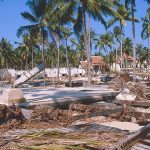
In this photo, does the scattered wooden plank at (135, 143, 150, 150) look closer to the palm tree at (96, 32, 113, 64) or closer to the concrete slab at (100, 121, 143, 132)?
the concrete slab at (100, 121, 143, 132)

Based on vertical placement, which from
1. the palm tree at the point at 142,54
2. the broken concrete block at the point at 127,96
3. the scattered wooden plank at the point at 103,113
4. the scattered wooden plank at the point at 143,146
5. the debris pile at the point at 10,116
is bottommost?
the scattered wooden plank at the point at 143,146

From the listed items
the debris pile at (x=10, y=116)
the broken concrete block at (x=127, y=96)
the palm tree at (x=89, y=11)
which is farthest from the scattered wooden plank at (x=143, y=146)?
the palm tree at (x=89, y=11)

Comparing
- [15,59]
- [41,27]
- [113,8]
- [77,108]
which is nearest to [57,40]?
[41,27]

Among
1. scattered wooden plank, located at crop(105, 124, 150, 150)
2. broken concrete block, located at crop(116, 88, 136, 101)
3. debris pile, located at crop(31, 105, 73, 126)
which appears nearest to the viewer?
scattered wooden plank, located at crop(105, 124, 150, 150)

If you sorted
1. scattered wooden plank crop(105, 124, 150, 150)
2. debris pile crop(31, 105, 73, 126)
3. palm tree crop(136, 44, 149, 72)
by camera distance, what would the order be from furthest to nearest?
palm tree crop(136, 44, 149, 72)
debris pile crop(31, 105, 73, 126)
scattered wooden plank crop(105, 124, 150, 150)

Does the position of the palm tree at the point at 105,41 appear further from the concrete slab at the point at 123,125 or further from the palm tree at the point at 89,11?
the concrete slab at the point at 123,125

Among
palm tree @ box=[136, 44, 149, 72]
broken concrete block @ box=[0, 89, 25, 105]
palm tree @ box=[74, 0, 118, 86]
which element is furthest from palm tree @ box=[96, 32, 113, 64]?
broken concrete block @ box=[0, 89, 25, 105]

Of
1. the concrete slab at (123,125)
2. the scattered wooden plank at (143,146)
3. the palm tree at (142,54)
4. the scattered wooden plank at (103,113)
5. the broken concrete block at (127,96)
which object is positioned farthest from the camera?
the palm tree at (142,54)

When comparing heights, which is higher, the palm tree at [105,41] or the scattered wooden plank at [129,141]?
the palm tree at [105,41]

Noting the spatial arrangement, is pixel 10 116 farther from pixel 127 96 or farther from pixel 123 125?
pixel 127 96

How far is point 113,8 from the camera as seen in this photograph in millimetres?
34969

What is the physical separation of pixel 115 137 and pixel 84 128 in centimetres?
142

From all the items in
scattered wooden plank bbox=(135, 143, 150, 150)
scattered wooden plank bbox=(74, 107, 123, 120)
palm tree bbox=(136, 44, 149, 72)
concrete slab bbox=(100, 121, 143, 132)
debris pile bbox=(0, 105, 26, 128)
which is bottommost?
Answer: concrete slab bbox=(100, 121, 143, 132)

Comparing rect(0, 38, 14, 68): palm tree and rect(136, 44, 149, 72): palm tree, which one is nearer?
rect(0, 38, 14, 68): palm tree
